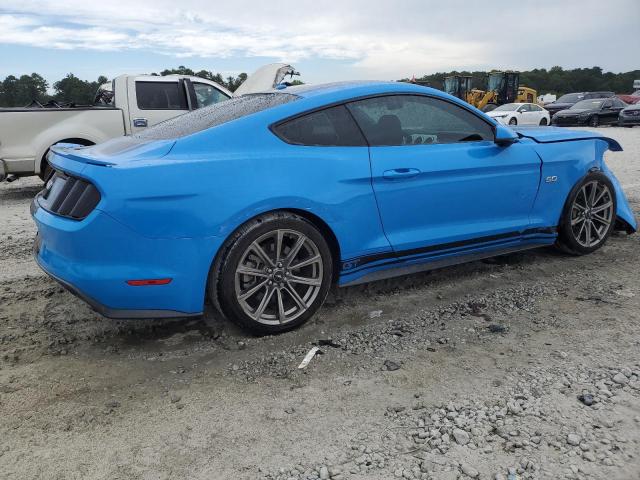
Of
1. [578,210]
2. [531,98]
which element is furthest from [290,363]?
[531,98]

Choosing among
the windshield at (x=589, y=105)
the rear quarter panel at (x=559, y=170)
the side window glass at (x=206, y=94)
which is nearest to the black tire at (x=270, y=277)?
the rear quarter panel at (x=559, y=170)

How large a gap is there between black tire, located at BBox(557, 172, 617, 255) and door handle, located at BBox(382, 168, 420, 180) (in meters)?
1.69

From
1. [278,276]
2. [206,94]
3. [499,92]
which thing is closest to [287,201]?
[278,276]

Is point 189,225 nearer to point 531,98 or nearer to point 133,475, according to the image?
point 133,475

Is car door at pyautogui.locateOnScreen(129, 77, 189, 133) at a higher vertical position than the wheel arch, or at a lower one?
higher

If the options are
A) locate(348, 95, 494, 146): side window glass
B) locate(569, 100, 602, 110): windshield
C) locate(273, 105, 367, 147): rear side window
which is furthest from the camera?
locate(569, 100, 602, 110): windshield

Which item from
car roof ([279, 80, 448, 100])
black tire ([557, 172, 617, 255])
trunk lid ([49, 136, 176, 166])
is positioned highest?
car roof ([279, 80, 448, 100])

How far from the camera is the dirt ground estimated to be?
7.32 ft

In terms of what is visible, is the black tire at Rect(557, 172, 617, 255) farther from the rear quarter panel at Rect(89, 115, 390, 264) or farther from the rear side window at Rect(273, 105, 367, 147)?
the rear side window at Rect(273, 105, 367, 147)

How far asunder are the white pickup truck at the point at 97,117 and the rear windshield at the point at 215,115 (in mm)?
4476

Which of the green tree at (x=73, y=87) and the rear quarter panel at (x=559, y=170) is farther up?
the green tree at (x=73, y=87)

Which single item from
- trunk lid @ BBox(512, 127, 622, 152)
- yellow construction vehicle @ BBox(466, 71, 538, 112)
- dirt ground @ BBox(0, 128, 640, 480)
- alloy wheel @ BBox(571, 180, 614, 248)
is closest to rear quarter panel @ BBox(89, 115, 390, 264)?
dirt ground @ BBox(0, 128, 640, 480)

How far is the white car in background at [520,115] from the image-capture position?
22609mm

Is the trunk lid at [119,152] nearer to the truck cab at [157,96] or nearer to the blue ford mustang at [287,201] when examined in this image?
the blue ford mustang at [287,201]
